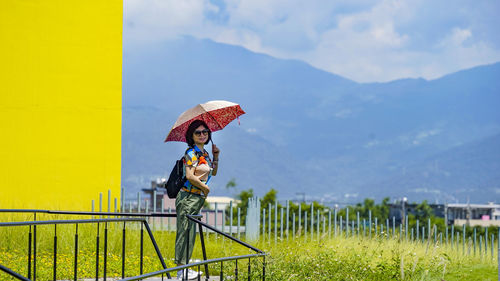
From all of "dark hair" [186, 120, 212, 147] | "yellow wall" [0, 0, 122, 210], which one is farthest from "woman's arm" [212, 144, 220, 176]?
"yellow wall" [0, 0, 122, 210]

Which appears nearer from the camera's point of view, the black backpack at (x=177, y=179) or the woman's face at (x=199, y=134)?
the black backpack at (x=177, y=179)

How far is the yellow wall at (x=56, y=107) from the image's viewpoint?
1331 cm

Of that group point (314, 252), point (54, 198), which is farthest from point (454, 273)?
point (54, 198)

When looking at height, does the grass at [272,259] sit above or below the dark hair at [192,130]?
below

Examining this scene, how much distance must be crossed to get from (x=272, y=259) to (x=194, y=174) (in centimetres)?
262

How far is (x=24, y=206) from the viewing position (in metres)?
13.2

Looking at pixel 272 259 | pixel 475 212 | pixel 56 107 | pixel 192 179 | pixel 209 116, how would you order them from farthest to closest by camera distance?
pixel 475 212
pixel 56 107
pixel 272 259
pixel 209 116
pixel 192 179

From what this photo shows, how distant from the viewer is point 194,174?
26.8ft

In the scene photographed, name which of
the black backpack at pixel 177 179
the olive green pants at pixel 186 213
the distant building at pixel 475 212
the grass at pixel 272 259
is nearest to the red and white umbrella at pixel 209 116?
the black backpack at pixel 177 179

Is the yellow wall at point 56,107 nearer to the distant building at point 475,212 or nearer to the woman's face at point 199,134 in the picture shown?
the woman's face at point 199,134

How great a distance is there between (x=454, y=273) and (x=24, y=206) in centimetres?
751

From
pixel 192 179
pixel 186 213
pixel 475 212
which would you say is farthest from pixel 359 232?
pixel 475 212

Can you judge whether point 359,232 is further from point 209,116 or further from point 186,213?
point 186,213

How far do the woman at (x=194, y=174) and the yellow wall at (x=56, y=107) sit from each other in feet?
18.1
